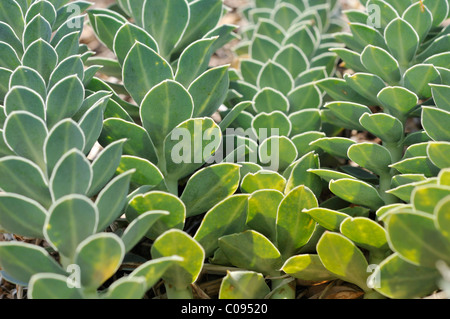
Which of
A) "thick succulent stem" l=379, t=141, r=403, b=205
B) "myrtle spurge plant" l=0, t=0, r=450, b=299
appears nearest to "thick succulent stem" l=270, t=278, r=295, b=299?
"myrtle spurge plant" l=0, t=0, r=450, b=299

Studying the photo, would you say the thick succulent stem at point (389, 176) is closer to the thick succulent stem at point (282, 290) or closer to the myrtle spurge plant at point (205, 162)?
the myrtle spurge plant at point (205, 162)

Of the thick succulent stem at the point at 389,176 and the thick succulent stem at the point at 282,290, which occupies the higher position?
the thick succulent stem at the point at 389,176

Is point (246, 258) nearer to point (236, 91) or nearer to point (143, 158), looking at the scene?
point (143, 158)

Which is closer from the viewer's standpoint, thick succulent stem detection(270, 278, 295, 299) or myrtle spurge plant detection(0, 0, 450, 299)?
myrtle spurge plant detection(0, 0, 450, 299)

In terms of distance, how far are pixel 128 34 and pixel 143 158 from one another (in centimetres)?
20

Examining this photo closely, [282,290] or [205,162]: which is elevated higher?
[205,162]

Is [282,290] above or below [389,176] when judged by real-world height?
below

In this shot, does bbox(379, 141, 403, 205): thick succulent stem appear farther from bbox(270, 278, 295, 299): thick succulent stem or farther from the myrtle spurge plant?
bbox(270, 278, 295, 299): thick succulent stem

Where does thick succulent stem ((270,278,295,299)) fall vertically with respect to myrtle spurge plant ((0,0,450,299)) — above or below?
below

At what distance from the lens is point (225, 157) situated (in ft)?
2.93

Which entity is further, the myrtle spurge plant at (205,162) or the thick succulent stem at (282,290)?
the thick succulent stem at (282,290)

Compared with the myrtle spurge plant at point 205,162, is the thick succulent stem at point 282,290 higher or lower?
lower

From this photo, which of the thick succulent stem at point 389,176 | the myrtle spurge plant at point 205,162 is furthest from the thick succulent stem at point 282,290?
the thick succulent stem at point 389,176
